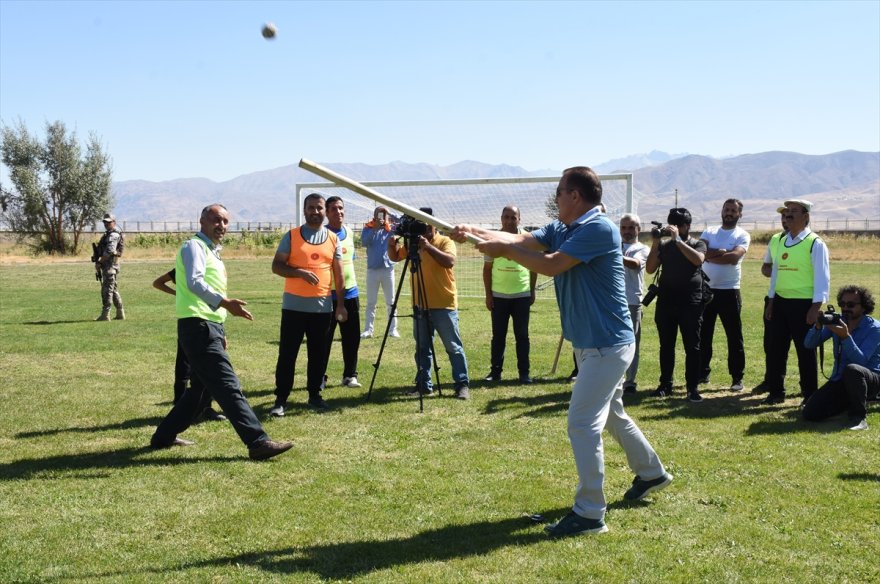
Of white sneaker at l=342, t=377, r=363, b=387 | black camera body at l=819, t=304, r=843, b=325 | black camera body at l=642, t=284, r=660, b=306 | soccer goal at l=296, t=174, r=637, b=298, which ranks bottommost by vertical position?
white sneaker at l=342, t=377, r=363, b=387

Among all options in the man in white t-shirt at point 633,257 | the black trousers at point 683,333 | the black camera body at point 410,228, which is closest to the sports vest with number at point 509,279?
the man in white t-shirt at point 633,257

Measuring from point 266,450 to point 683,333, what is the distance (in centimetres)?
510

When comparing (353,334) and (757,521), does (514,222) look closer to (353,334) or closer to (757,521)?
(353,334)

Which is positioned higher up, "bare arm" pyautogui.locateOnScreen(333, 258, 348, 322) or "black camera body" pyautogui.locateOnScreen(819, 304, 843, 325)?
"bare arm" pyautogui.locateOnScreen(333, 258, 348, 322)

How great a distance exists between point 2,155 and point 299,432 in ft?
186

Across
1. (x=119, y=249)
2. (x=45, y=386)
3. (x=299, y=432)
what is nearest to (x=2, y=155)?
(x=119, y=249)

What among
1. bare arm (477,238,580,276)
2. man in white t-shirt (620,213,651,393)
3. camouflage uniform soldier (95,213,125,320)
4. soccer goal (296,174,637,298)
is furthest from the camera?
soccer goal (296,174,637,298)

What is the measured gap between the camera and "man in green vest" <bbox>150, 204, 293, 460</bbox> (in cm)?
714

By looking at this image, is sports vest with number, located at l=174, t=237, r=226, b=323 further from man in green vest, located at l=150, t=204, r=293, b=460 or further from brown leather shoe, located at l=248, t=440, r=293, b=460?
brown leather shoe, located at l=248, t=440, r=293, b=460

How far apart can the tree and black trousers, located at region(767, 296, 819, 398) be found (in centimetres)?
5374

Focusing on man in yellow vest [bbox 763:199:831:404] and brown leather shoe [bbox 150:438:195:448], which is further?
man in yellow vest [bbox 763:199:831:404]

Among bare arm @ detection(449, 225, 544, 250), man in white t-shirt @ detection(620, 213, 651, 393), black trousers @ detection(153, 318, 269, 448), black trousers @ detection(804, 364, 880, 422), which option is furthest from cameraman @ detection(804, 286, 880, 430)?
black trousers @ detection(153, 318, 269, 448)

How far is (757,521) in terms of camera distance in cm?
580

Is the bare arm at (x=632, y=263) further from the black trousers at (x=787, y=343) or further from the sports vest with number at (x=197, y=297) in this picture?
the sports vest with number at (x=197, y=297)
